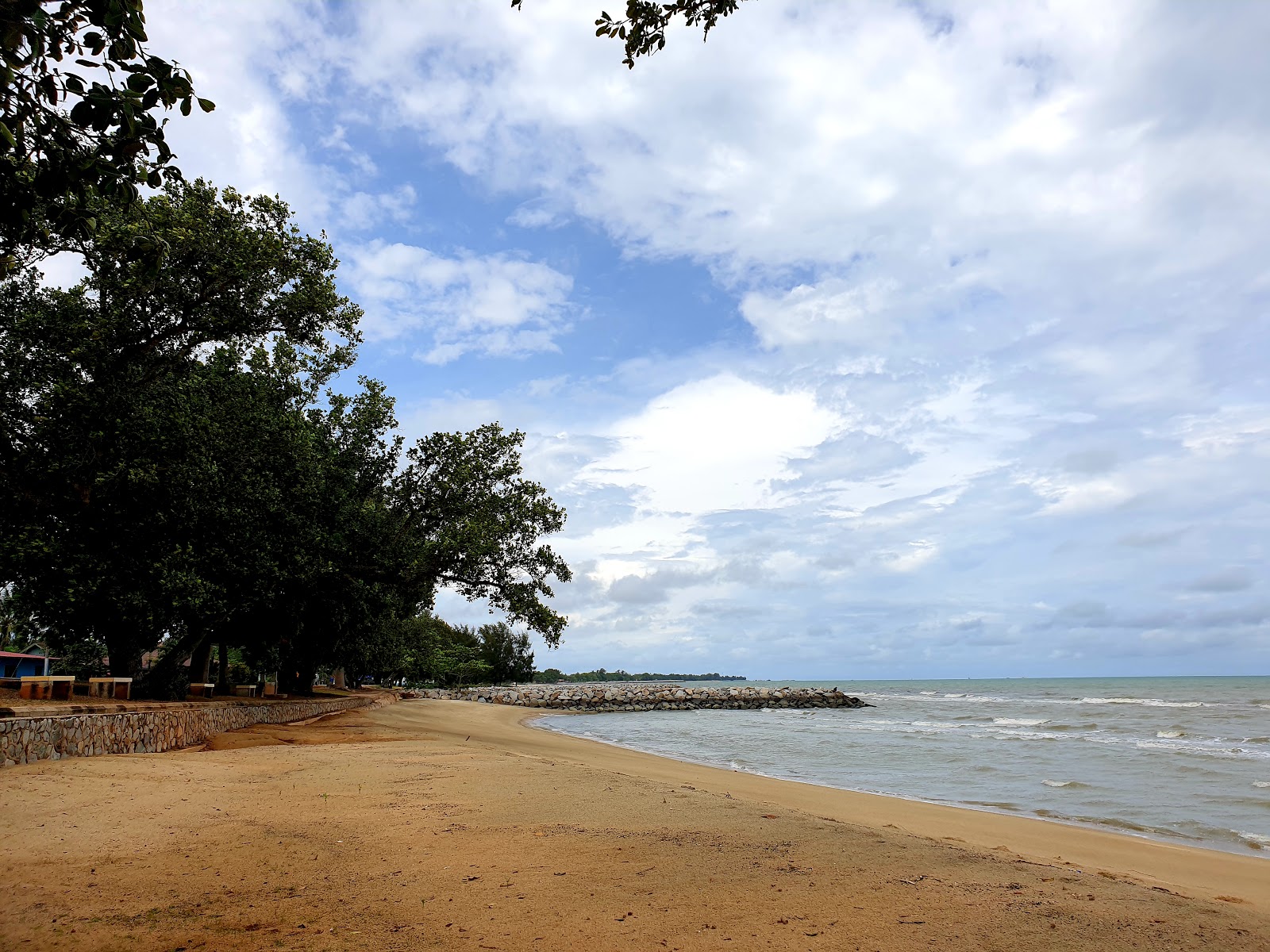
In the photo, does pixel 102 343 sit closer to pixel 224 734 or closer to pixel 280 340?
pixel 280 340

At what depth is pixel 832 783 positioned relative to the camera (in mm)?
16531

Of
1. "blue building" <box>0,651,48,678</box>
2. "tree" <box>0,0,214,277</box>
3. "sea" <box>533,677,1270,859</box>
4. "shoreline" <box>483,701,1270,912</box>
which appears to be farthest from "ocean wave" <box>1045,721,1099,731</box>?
"blue building" <box>0,651,48,678</box>

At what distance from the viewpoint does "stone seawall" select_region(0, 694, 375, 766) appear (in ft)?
34.4

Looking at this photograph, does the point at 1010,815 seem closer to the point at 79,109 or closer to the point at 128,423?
the point at 79,109

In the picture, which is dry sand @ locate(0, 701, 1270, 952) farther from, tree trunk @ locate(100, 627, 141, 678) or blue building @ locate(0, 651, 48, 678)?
blue building @ locate(0, 651, 48, 678)

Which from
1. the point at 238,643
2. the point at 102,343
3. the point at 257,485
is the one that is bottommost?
the point at 238,643

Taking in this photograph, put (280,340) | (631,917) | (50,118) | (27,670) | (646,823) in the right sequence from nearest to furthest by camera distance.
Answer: (50,118) < (631,917) < (646,823) < (280,340) < (27,670)

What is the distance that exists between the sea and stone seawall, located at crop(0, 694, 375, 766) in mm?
11748

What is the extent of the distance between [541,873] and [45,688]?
46.9 ft

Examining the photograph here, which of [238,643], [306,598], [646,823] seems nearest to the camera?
[646,823]

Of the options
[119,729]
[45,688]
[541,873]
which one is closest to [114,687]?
[45,688]

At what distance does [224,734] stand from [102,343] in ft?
28.3

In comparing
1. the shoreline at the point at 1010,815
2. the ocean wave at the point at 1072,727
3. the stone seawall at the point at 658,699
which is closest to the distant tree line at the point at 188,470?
the shoreline at the point at 1010,815

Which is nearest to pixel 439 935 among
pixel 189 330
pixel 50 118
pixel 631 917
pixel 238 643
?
pixel 631 917
